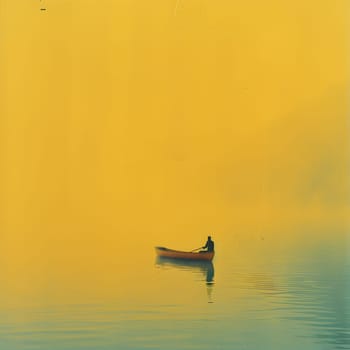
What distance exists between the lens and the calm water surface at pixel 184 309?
87.7ft

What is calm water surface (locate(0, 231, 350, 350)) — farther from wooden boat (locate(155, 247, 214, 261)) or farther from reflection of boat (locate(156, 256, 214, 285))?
wooden boat (locate(155, 247, 214, 261))

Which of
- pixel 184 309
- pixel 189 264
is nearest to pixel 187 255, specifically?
pixel 189 264

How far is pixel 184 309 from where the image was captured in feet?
109

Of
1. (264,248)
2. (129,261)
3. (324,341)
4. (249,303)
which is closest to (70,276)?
(129,261)

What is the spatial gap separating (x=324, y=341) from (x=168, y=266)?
2728 centimetres

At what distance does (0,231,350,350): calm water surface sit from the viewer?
2673 cm

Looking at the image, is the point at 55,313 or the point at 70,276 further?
the point at 70,276

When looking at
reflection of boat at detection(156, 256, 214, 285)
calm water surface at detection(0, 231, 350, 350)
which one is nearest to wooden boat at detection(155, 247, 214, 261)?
reflection of boat at detection(156, 256, 214, 285)

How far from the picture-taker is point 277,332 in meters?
28.1

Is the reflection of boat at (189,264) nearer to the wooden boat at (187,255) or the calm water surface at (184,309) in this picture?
the calm water surface at (184,309)

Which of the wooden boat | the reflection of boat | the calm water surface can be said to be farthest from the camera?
the wooden boat

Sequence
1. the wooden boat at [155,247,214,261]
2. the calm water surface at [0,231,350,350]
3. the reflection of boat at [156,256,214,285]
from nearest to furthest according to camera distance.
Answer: the calm water surface at [0,231,350,350] → the reflection of boat at [156,256,214,285] → the wooden boat at [155,247,214,261]

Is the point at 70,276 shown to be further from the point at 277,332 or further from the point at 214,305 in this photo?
the point at 277,332

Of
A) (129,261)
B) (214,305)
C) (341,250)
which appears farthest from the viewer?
(341,250)
